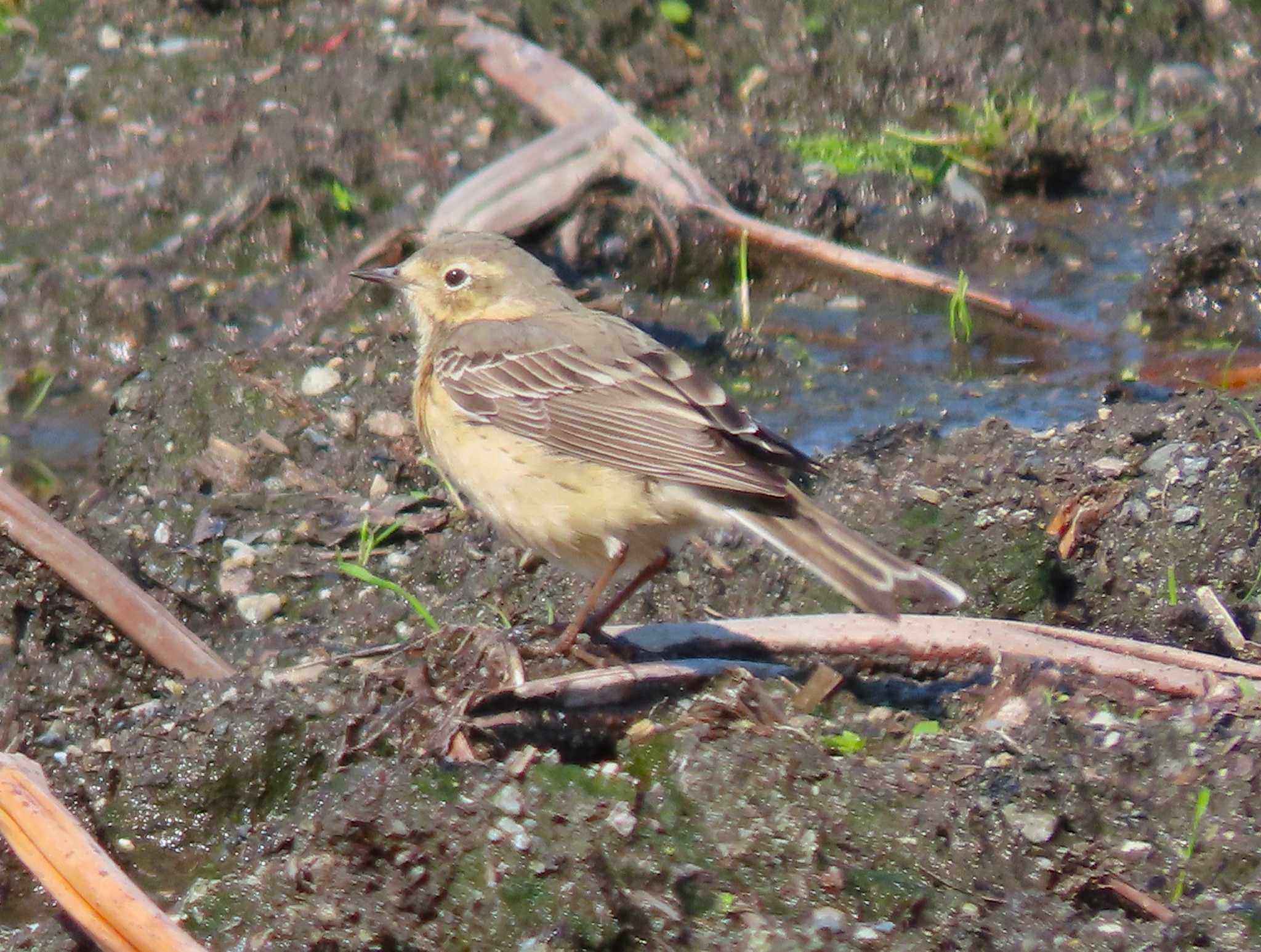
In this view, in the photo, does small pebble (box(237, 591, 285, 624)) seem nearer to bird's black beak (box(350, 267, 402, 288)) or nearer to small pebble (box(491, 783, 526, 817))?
bird's black beak (box(350, 267, 402, 288))

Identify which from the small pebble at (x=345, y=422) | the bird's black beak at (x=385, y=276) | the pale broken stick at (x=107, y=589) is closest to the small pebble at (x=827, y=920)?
the pale broken stick at (x=107, y=589)

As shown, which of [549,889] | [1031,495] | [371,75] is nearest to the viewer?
[549,889]

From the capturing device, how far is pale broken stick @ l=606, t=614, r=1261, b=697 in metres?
5.40

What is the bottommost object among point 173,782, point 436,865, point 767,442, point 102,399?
point 102,399

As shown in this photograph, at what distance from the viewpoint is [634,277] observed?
887 cm

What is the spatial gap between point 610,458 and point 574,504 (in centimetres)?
19

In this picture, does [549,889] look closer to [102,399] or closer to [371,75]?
[102,399]

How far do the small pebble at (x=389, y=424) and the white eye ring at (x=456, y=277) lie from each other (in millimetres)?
723

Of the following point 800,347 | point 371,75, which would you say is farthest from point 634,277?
point 371,75

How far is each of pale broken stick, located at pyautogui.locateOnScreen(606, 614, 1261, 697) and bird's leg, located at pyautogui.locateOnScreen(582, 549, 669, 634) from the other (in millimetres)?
68

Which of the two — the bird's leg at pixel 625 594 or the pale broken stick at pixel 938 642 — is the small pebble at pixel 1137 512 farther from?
the bird's leg at pixel 625 594

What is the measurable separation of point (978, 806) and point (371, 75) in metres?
6.56

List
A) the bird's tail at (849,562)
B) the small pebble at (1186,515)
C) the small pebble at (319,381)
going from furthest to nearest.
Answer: the small pebble at (319,381) → the small pebble at (1186,515) → the bird's tail at (849,562)

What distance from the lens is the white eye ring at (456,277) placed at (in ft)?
22.3
